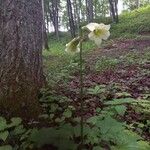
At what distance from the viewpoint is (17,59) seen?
403cm

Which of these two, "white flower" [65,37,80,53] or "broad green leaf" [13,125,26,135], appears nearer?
"white flower" [65,37,80,53]

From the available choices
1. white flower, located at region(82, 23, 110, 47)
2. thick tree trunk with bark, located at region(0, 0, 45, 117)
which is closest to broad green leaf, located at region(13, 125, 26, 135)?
thick tree trunk with bark, located at region(0, 0, 45, 117)

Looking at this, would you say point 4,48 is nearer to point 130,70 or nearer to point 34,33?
point 34,33

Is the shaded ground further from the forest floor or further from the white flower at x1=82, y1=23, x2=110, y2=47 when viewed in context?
the white flower at x1=82, y1=23, x2=110, y2=47

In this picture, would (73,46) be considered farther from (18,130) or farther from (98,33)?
(18,130)

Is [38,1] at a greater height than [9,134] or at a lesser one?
greater

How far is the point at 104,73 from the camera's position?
26.2 feet

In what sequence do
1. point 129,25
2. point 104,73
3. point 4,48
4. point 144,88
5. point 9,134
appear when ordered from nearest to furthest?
point 9,134, point 4,48, point 144,88, point 104,73, point 129,25

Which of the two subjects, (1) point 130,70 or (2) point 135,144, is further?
(1) point 130,70

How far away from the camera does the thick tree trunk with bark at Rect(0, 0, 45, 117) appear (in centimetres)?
395

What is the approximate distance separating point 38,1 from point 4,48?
846 millimetres

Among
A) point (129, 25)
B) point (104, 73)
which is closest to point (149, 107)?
point (104, 73)

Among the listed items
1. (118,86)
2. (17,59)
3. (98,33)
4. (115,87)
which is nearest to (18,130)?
(17,59)

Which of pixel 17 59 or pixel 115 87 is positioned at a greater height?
pixel 17 59
